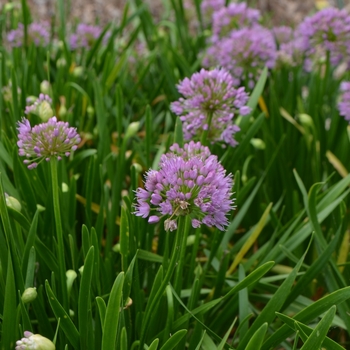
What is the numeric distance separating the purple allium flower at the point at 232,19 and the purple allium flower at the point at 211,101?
1.28 metres

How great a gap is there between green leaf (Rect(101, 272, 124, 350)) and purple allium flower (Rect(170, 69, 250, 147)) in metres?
0.50

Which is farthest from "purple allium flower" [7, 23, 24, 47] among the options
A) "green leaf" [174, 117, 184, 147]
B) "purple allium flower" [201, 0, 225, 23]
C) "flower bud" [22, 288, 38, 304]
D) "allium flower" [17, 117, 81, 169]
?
"flower bud" [22, 288, 38, 304]

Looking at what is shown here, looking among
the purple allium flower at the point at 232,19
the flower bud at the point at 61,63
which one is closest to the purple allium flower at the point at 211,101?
the flower bud at the point at 61,63

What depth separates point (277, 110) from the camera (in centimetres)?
196

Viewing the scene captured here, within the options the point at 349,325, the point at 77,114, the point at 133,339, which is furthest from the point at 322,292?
the point at 77,114

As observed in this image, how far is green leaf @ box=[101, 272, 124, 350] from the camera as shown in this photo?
881 millimetres

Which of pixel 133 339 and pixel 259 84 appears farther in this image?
pixel 259 84

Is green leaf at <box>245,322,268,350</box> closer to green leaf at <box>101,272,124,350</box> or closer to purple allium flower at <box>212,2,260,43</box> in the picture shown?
green leaf at <box>101,272,124,350</box>

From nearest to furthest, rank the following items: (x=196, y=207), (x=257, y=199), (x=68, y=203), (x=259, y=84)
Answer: (x=196, y=207), (x=68, y=203), (x=259, y=84), (x=257, y=199)

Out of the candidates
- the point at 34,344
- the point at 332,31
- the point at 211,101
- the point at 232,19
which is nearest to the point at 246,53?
the point at 332,31

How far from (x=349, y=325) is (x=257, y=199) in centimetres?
67

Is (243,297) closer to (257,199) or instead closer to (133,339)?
(133,339)

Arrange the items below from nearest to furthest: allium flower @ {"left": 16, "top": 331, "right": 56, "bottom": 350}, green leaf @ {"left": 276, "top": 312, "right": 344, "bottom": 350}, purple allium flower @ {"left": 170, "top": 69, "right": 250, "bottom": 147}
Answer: allium flower @ {"left": 16, "top": 331, "right": 56, "bottom": 350} < green leaf @ {"left": 276, "top": 312, "right": 344, "bottom": 350} < purple allium flower @ {"left": 170, "top": 69, "right": 250, "bottom": 147}

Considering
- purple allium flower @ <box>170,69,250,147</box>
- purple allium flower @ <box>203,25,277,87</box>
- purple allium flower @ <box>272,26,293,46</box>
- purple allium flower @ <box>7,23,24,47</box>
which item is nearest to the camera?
purple allium flower @ <box>170,69,250,147</box>
